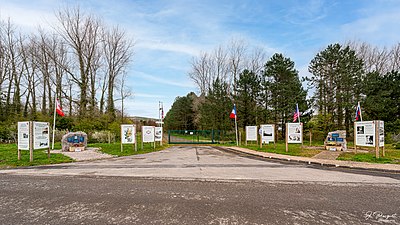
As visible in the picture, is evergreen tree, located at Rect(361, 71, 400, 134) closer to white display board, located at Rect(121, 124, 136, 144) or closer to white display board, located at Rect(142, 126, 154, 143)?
white display board, located at Rect(142, 126, 154, 143)

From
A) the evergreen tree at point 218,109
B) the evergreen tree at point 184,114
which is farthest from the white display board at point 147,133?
the evergreen tree at point 184,114

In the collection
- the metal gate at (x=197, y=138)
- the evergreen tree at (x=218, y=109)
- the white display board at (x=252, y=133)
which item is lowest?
the metal gate at (x=197, y=138)

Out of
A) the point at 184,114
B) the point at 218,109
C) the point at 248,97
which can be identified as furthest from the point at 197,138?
the point at 184,114

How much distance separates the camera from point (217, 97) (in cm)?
3469

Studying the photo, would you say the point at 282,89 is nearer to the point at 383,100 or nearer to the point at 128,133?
the point at 383,100

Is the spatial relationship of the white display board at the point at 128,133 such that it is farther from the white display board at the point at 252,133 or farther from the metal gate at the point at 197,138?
the metal gate at the point at 197,138

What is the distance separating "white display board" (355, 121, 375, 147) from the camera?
36.7 ft

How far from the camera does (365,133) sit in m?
11.5

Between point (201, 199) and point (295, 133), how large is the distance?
12229 millimetres

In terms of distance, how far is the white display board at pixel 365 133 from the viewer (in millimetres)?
11172

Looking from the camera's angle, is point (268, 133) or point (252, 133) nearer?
point (268, 133)

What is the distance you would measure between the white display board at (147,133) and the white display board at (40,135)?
7169 millimetres

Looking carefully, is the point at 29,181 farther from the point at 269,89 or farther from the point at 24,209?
the point at 269,89

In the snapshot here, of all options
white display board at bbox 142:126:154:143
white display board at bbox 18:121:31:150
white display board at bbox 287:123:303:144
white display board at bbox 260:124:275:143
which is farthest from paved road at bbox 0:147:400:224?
white display board at bbox 142:126:154:143
